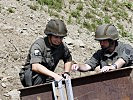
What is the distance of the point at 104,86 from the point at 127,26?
9057mm

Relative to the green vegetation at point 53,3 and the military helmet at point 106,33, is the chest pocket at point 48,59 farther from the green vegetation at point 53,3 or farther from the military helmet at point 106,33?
the green vegetation at point 53,3

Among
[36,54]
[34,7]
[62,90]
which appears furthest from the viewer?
[34,7]

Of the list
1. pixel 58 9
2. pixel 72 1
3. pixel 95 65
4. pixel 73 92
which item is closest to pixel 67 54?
pixel 95 65

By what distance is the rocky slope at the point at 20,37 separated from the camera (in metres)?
9.17

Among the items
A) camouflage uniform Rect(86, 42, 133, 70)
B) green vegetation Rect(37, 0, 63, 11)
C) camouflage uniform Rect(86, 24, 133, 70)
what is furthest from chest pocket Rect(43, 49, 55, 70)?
green vegetation Rect(37, 0, 63, 11)

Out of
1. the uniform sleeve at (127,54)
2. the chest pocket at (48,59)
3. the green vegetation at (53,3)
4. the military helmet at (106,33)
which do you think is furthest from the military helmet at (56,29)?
the green vegetation at (53,3)

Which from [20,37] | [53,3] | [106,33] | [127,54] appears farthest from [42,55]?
[53,3]

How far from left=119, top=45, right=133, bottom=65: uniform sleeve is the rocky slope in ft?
9.23

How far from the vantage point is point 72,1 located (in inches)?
548

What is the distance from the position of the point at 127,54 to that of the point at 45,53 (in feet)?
4.06

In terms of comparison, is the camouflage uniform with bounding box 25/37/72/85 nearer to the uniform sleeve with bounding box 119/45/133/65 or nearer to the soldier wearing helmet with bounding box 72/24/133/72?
the soldier wearing helmet with bounding box 72/24/133/72

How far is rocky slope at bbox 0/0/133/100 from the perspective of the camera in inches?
361

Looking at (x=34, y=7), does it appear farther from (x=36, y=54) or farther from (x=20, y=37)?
(x=36, y=54)

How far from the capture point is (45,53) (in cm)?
662
